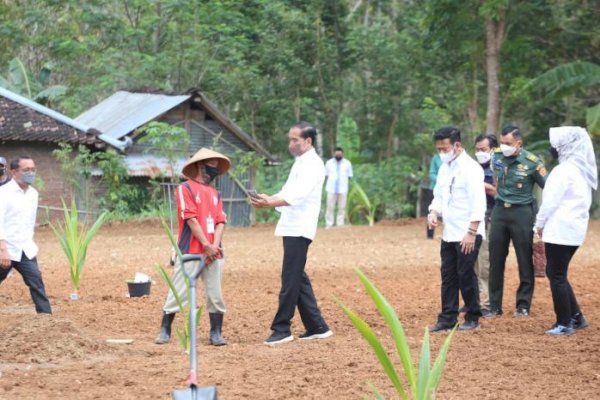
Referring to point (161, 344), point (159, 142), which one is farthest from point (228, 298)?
point (159, 142)

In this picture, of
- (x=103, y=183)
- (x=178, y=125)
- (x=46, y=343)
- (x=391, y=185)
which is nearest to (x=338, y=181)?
(x=391, y=185)

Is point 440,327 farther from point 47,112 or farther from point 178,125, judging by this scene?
point 178,125

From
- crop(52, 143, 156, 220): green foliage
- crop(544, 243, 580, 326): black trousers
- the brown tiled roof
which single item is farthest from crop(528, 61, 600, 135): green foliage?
crop(544, 243, 580, 326): black trousers

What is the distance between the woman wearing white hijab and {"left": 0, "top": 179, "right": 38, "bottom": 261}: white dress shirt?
448 cm

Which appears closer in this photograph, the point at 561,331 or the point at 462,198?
the point at 561,331

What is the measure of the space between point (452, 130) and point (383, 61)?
23404 millimetres

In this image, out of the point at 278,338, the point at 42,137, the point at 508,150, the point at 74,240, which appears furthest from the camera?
the point at 42,137

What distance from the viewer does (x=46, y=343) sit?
8.04 m

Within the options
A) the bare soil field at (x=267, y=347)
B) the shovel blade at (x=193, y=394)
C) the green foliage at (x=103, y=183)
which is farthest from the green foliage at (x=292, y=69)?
the shovel blade at (x=193, y=394)

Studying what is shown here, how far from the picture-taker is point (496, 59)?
24562 millimetres

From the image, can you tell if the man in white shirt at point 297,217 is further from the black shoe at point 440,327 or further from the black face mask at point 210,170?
the black shoe at point 440,327

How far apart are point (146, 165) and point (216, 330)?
18.4 m

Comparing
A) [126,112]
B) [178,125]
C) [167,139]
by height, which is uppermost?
[126,112]

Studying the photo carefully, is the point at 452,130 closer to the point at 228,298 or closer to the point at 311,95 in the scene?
the point at 228,298
